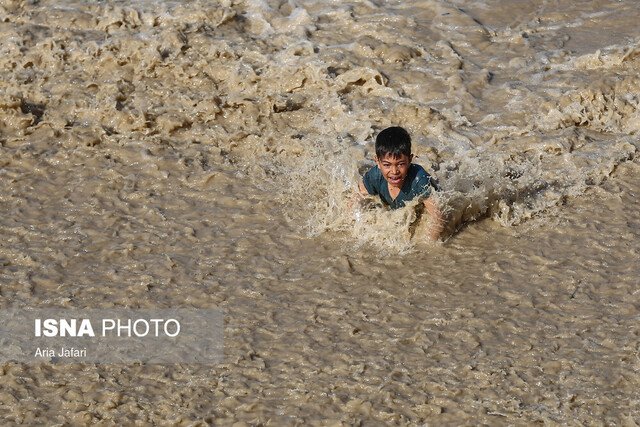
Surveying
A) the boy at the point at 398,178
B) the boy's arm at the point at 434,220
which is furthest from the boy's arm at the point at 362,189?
the boy's arm at the point at 434,220

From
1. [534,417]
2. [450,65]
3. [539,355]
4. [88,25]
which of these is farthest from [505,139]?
[88,25]

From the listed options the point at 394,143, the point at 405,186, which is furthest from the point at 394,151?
the point at 405,186

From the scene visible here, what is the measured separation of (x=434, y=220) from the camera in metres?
5.67

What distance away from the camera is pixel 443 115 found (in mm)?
7301

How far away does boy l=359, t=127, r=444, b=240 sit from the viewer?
5398 millimetres

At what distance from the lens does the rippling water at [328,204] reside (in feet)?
14.5

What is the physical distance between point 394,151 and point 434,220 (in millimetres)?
618

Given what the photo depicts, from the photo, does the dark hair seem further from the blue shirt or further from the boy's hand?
the boy's hand

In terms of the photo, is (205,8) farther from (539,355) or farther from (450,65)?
(539,355)

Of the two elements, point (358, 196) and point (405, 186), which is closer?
point (405, 186)

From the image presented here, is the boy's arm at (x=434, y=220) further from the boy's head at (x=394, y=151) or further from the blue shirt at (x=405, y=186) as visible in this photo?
the boy's head at (x=394, y=151)

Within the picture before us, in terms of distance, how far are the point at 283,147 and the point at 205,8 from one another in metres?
2.63

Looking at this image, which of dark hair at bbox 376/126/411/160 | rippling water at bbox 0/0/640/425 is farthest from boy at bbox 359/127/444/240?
rippling water at bbox 0/0/640/425

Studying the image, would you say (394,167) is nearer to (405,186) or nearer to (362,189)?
(405,186)
